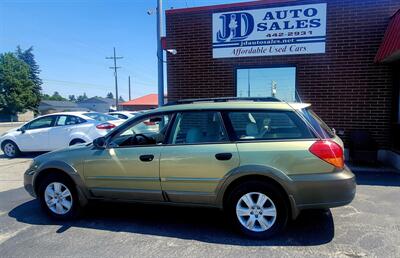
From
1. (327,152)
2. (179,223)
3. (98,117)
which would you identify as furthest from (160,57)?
(327,152)

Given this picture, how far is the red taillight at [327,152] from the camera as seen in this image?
3.53 meters

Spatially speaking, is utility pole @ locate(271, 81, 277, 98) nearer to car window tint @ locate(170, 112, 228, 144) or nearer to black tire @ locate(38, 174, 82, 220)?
car window tint @ locate(170, 112, 228, 144)

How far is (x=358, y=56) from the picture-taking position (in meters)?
8.06

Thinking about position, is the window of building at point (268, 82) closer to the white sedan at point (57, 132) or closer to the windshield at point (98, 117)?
the white sedan at point (57, 132)

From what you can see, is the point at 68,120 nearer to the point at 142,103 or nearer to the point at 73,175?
the point at 73,175

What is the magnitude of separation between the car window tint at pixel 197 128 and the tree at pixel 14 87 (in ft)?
211

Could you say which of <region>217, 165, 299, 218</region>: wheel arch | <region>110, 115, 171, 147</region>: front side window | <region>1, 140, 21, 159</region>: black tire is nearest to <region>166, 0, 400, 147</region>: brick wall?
<region>110, 115, 171, 147</region>: front side window

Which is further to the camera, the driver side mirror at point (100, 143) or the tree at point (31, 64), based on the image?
the tree at point (31, 64)

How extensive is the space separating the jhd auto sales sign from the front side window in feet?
16.0

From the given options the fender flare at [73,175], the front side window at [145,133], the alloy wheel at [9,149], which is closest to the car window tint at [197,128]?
the front side window at [145,133]

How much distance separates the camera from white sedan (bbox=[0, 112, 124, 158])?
31.2 ft

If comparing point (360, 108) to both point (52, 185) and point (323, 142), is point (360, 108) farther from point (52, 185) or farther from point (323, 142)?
point (52, 185)

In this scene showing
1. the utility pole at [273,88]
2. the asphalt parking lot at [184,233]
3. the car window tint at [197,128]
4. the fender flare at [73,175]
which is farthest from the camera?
the utility pole at [273,88]

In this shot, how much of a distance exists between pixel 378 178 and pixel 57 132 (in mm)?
8887
